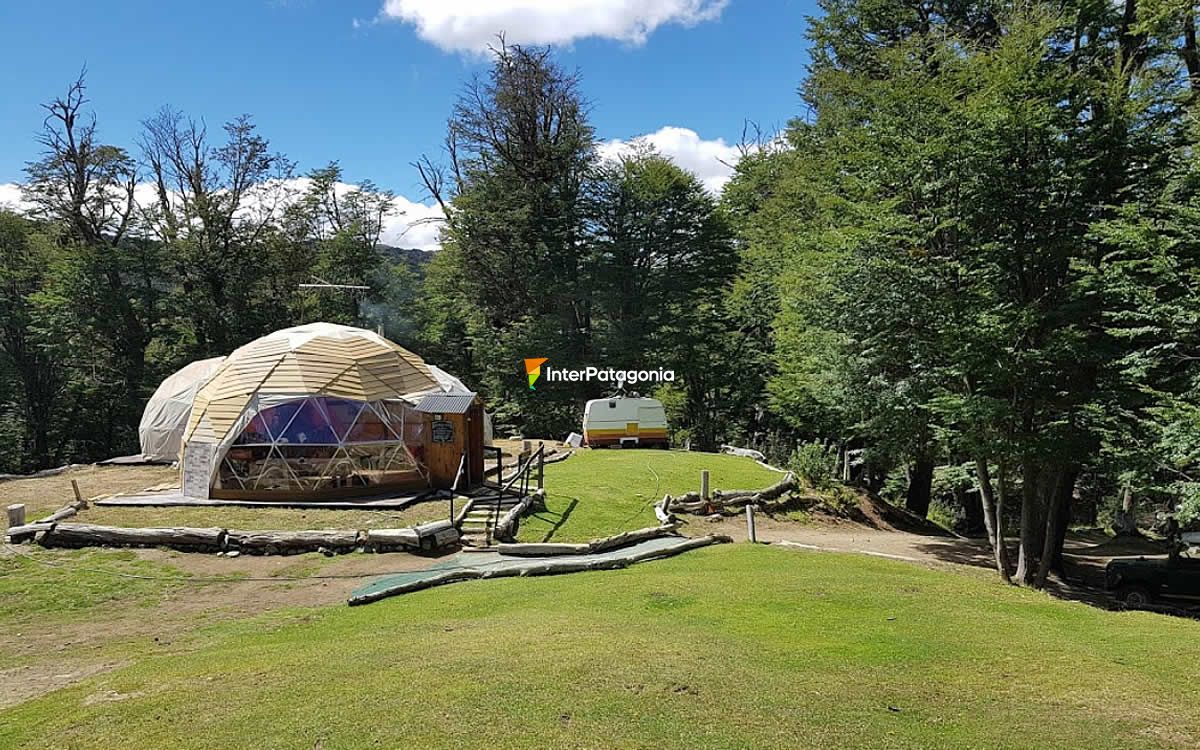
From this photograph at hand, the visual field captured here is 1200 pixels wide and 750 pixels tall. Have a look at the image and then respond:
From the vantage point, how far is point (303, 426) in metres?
18.1

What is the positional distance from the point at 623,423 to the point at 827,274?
1410 cm

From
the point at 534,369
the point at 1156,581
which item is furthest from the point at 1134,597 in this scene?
the point at 534,369

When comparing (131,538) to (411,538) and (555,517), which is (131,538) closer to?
(411,538)

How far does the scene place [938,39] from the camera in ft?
74.3

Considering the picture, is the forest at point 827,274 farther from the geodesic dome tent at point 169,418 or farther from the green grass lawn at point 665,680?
the geodesic dome tent at point 169,418

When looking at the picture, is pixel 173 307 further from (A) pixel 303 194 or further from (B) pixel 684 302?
(B) pixel 684 302

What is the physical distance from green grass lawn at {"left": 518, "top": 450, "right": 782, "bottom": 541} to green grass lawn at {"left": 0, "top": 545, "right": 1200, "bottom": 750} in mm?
5965

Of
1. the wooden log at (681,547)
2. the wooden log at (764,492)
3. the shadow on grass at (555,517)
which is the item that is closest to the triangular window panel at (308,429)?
the shadow on grass at (555,517)

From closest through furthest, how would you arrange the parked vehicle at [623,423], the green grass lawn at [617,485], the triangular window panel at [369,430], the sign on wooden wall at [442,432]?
the green grass lawn at [617,485] < the sign on wooden wall at [442,432] < the triangular window panel at [369,430] < the parked vehicle at [623,423]

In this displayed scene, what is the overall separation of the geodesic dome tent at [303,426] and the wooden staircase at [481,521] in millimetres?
3551

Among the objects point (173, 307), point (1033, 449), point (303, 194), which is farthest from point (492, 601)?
point (303, 194)

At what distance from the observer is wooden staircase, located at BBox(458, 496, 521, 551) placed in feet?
47.2

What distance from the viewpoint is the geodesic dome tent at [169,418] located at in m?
27.2

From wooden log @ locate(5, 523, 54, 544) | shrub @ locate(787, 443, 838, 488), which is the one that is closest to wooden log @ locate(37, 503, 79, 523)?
wooden log @ locate(5, 523, 54, 544)
